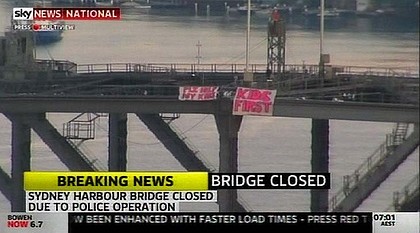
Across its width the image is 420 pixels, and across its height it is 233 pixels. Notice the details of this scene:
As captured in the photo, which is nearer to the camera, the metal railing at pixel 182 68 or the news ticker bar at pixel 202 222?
the news ticker bar at pixel 202 222

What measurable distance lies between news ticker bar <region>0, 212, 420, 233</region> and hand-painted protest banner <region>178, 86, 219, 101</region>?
0.47 meters

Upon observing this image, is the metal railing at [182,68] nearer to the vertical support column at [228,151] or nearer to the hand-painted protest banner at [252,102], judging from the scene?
the hand-painted protest banner at [252,102]

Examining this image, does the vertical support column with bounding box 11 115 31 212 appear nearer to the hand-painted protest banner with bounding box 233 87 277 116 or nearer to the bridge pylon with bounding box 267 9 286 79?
the hand-painted protest banner with bounding box 233 87 277 116

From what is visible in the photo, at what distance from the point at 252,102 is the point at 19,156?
970 millimetres

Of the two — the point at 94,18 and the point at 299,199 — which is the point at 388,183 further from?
the point at 94,18

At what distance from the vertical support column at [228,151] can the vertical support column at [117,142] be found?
0.39 metres

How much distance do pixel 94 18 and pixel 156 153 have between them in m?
0.62

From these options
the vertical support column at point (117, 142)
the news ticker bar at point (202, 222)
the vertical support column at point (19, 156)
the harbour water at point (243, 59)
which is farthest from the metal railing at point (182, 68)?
the news ticker bar at point (202, 222)

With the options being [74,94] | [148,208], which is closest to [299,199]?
[148,208]

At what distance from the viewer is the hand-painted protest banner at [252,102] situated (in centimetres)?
631

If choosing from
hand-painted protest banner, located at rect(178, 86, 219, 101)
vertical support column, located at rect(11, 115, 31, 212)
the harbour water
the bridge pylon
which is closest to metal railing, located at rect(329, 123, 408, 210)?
the harbour water

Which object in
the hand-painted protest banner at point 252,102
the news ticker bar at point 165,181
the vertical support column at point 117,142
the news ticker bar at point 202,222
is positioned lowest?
the news ticker bar at point 202,222

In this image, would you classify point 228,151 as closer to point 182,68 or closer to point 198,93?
point 198,93

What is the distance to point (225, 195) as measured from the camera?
6305 millimetres
